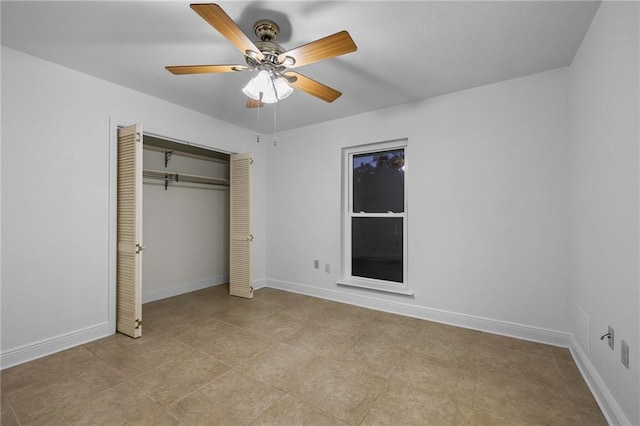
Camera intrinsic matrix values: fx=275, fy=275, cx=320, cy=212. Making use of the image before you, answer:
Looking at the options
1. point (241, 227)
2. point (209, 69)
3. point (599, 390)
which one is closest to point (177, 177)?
point (241, 227)

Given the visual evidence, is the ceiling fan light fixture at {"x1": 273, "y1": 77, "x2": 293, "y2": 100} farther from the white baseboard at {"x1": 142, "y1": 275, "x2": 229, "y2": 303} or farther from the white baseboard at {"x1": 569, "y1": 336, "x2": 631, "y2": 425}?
the white baseboard at {"x1": 142, "y1": 275, "x2": 229, "y2": 303}

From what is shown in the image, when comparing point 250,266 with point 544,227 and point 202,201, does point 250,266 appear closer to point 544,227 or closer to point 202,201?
point 202,201

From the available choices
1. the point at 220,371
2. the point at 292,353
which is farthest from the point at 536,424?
the point at 220,371

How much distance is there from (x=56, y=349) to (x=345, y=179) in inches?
138

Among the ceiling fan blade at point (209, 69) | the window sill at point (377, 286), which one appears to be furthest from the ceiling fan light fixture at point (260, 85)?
the window sill at point (377, 286)

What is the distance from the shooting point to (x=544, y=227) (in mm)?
2580

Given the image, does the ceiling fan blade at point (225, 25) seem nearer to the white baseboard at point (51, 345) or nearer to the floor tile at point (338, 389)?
the floor tile at point (338, 389)

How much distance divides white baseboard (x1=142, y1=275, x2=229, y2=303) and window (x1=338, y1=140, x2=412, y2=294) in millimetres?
2235

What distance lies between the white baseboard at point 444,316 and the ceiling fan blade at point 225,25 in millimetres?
2975

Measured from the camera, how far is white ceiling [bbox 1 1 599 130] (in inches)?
70.9

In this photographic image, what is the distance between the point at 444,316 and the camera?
306 centimetres

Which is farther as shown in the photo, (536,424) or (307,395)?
(307,395)

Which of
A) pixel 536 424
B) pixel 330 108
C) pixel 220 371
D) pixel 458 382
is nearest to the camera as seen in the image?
pixel 536 424

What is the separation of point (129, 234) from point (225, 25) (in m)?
2.24
